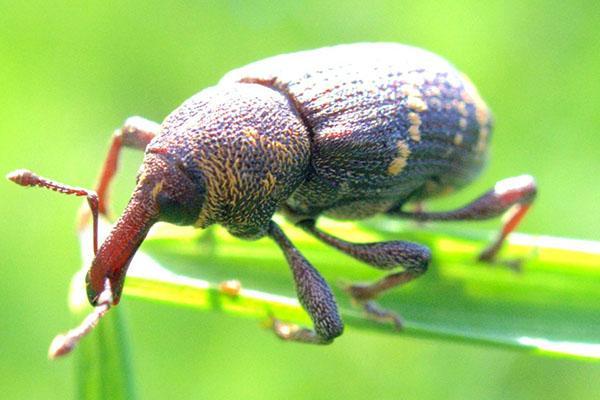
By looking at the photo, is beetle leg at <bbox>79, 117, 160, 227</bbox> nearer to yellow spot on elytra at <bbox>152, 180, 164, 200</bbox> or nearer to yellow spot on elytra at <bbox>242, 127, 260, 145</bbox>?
yellow spot on elytra at <bbox>242, 127, 260, 145</bbox>

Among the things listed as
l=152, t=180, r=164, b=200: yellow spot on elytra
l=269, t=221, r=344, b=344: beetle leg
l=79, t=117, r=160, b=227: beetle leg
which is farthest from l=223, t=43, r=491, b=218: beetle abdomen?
l=152, t=180, r=164, b=200: yellow spot on elytra

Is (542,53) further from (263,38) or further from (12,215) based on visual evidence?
(12,215)

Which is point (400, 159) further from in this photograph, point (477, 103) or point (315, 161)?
point (477, 103)

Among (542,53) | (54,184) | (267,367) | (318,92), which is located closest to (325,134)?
(318,92)

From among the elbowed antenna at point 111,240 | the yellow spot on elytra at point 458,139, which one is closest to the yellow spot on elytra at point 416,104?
the yellow spot on elytra at point 458,139

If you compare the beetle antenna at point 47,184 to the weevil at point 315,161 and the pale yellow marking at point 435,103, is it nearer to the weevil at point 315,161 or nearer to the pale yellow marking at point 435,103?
the weevil at point 315,161

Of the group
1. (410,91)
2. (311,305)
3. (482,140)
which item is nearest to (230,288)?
(311,305)

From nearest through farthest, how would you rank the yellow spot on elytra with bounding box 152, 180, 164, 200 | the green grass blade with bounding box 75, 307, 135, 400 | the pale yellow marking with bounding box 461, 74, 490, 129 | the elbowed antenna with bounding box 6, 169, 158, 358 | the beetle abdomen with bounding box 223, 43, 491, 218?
the green grass blade with bounding box 75, 307, 135, 400, the elbowed antenna with bounding box 6, 169, 158, 358, the yellow spot on elytra with bounding box 152, 180, 164, 200, the beetle abdomen with bounding box 223, 43, 491, 218, the pale yellow marking with bounding box 461, 74, 490, 129
